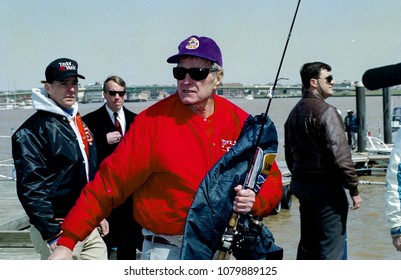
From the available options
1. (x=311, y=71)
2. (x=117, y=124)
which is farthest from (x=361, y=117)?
(x=117, y=124)

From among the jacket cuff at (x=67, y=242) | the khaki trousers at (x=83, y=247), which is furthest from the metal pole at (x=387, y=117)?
the jacket cuff at (x=67, y=242)

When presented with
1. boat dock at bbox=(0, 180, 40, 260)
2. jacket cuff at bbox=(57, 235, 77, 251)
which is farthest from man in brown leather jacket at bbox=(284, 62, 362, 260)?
boat dock at bbox=(0, 180, 40, 260)

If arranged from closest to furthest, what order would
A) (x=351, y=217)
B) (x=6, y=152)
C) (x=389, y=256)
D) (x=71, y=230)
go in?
(x=71, y=230) → (x=389, y=256) → (x=351, y=217) → (x=6, y=152)

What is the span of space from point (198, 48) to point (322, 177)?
2.00 m

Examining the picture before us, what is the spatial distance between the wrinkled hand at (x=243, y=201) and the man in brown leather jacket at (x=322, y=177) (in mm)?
1872

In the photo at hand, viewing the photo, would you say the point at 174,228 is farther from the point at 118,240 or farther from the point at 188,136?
the point at 118,240

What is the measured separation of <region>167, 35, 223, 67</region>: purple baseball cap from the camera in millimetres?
3201

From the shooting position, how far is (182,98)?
3.19 meters

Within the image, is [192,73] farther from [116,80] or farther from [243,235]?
[116,80]

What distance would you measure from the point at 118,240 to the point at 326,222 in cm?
169

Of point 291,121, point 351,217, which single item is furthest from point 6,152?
point 291,121

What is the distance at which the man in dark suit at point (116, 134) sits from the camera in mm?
5324

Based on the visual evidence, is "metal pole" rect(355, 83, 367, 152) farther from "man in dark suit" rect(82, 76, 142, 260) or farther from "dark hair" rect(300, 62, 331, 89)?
"man in dark suit" rect(82, 76, 142, 260)

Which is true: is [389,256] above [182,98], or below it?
below
